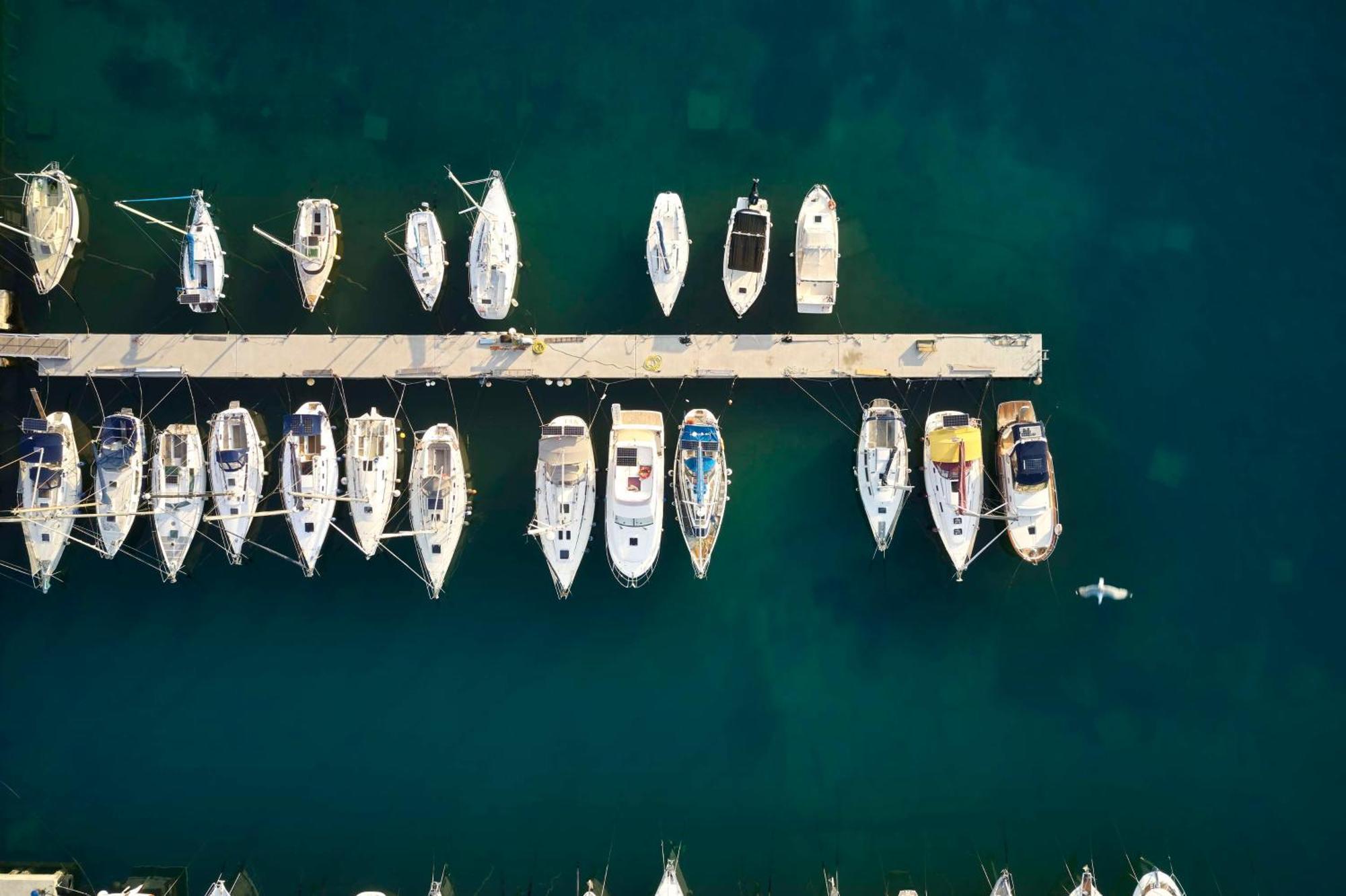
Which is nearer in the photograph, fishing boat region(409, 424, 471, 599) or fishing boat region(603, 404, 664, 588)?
fishing boat region(603, 404, 664, 588)

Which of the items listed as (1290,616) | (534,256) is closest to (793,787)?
(1290,616)

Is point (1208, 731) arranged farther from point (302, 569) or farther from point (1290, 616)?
point (302, 569)

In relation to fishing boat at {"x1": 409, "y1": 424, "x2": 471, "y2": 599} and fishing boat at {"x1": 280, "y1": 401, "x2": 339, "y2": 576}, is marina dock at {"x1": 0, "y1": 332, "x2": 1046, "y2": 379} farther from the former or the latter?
fishing boat at {"x1": 409, "y1": 424, "x2": 471, "y2": 599}

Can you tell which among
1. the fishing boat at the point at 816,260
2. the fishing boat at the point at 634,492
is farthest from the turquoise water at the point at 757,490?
the fishing boat at the point at 634,492

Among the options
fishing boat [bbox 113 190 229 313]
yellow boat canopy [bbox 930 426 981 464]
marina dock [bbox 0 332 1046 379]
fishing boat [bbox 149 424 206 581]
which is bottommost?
fishing boat [bbox 149 424 206 581]

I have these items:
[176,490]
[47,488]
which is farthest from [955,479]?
[47,488]

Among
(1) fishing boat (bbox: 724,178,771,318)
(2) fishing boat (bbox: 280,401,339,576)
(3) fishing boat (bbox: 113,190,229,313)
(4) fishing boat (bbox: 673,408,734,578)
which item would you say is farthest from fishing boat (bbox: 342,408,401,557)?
(1) fishing boat (bbox: 724,178,771,318)

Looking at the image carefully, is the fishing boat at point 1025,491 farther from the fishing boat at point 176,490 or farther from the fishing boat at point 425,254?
the fishing boat at point 176,490

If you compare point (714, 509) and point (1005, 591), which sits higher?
point (714, 509)
